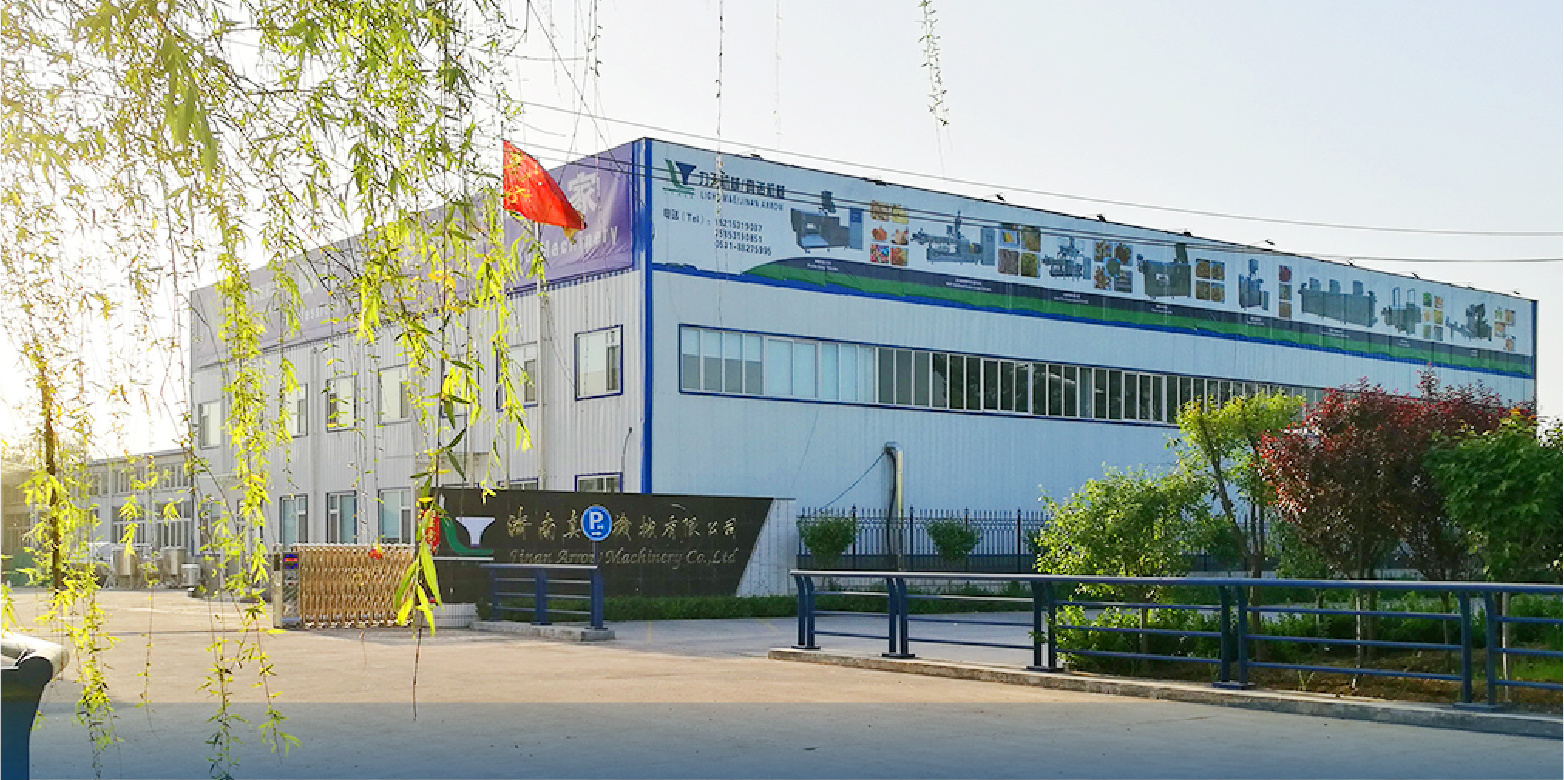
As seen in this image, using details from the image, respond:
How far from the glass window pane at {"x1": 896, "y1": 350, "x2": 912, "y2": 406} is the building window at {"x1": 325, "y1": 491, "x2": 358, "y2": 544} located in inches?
571

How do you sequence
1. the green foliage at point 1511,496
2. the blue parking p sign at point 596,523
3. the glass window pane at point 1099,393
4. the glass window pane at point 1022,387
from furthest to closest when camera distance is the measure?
the glass window pane at point 1099,393 → the glass window pane at point 1022,387 → the blue parking p sign at point 596,523 → the green foliage at point 1511,496

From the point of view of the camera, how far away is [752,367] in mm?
34812

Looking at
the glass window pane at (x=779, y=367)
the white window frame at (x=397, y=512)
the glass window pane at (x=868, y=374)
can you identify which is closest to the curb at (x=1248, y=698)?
the glass window pane at (x=779, y=367)

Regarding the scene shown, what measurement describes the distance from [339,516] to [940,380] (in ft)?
53.2

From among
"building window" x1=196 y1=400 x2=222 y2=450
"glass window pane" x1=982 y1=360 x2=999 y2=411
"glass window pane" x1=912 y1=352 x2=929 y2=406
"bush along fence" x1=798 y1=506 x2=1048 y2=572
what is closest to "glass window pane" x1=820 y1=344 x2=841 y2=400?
"glass window pane" x1=912 y1=352 x2=929 y2=406

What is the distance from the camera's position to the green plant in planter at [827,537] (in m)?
33.4

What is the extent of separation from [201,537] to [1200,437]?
15927 mm

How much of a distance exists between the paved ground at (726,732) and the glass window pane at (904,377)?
20367 mm

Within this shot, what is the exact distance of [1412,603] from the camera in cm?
2038

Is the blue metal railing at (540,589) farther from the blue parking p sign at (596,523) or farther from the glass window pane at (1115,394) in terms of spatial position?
the glass window pane at (1115,394)

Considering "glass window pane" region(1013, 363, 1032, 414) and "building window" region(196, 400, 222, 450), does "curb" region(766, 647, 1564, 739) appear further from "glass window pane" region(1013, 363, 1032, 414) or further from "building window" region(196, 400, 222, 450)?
"building window" region(196, 400, 222, 450)

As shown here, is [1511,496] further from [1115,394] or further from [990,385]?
[1115,394]

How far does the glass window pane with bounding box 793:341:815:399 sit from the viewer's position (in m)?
35.6

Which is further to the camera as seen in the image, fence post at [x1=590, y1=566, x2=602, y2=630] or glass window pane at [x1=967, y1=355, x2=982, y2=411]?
glass window pane at [x1=967, y1=355, x2=982, y2=411]
